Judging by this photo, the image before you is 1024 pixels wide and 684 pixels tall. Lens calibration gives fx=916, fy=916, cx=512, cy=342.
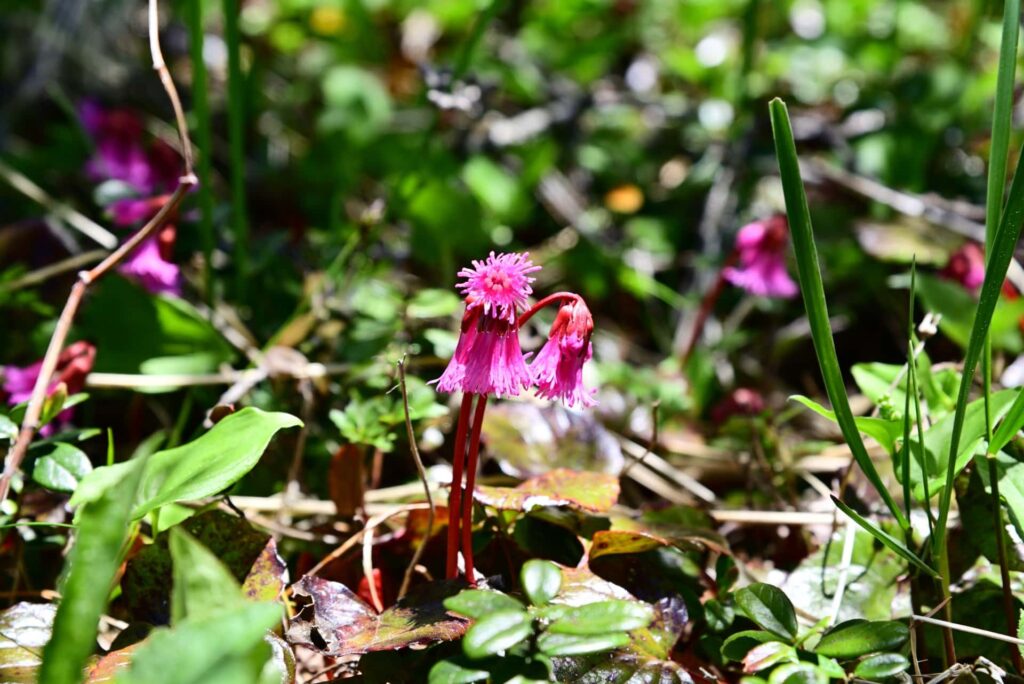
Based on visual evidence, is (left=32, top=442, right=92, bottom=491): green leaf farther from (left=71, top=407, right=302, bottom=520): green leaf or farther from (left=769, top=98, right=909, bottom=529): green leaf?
(left=769, top=98, right=909, bottom=529): green leaf

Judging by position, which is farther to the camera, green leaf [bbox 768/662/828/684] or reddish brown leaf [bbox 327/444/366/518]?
reddish brown leaf [bbox 327/444/366/518]

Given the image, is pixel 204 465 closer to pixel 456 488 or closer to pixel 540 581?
pixel 456 488

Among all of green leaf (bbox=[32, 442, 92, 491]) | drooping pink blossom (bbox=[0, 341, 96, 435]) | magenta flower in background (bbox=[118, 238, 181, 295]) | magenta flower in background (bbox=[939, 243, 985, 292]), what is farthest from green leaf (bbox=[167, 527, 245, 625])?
magenta flower in background (bbox=[939, 243, 985, 292])

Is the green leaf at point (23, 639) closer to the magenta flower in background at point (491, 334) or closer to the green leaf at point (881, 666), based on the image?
the magenta flower in background at point (491, 334)

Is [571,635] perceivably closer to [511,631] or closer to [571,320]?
[511,631]

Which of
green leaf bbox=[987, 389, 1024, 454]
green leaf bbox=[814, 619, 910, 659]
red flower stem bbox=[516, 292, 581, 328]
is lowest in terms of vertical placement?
green leaf bbox=[814, 619, 910, 659]

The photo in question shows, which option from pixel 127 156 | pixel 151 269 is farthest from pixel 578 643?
pixel 127 156

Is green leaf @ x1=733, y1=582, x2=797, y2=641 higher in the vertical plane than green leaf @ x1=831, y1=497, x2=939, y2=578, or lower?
lower

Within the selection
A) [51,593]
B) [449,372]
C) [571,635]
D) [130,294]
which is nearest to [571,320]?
[449,372]

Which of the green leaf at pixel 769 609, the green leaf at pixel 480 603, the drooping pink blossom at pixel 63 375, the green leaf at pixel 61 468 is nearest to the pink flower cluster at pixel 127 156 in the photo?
the drooping pink blossom at pixel 63 375
